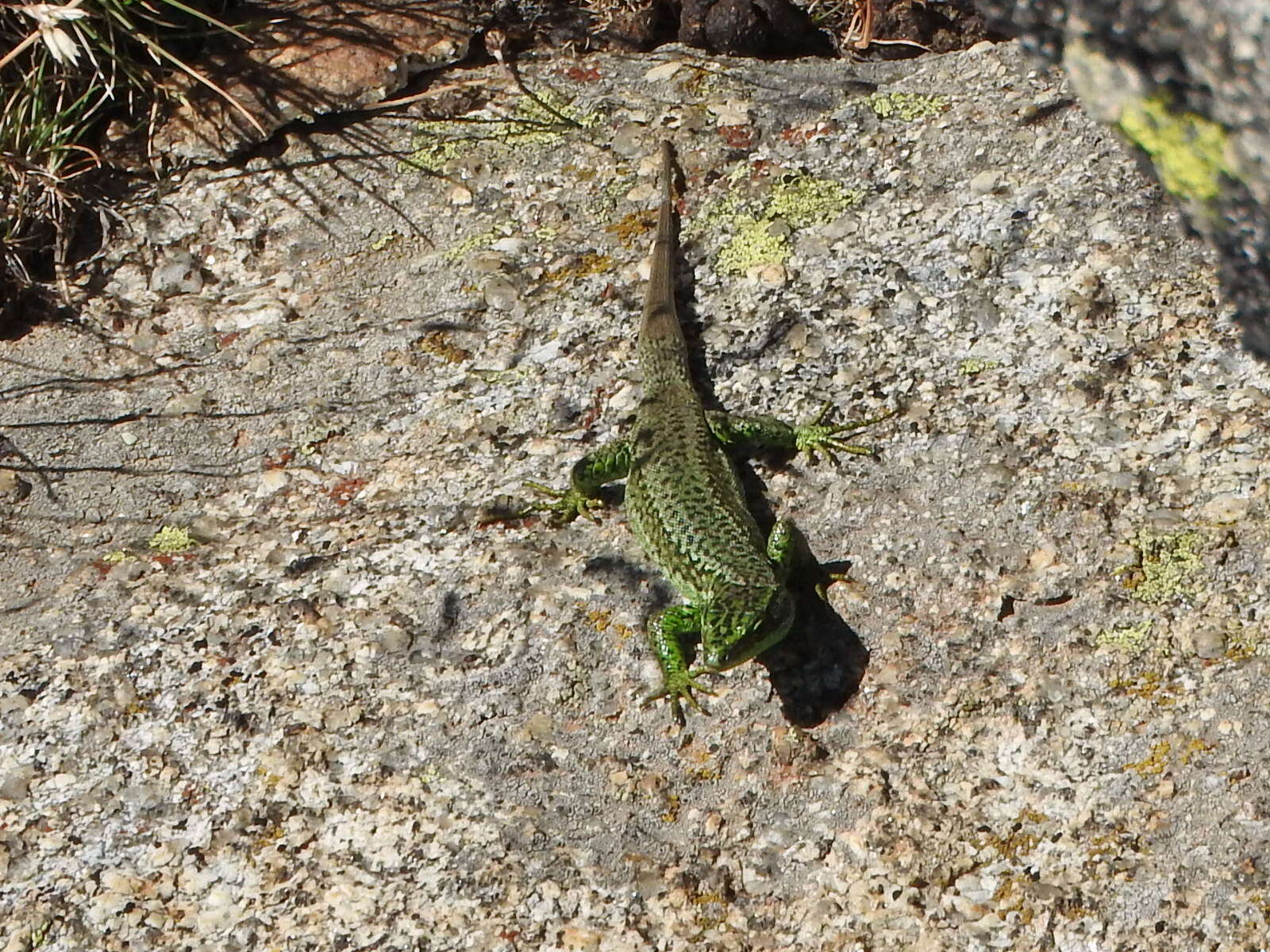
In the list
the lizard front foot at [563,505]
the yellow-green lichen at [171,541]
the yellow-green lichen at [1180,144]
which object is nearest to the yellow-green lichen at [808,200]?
the lizard front foot at [563,505]

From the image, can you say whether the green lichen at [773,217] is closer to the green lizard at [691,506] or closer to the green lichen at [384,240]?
the green lizard at [691,506]

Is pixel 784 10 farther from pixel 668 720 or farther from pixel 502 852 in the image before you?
pixel 502 852

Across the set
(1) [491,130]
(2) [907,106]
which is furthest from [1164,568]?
(1) [491,130]

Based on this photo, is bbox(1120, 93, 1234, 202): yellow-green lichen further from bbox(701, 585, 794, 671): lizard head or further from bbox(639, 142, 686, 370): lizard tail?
bbox(639, 142, 686, 370): lizard tail

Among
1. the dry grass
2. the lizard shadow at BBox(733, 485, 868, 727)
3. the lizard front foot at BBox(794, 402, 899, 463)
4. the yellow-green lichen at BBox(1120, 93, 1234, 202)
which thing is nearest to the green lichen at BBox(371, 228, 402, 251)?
the dry grass

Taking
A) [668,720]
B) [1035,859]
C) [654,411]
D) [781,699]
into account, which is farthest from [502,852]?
[654,411]

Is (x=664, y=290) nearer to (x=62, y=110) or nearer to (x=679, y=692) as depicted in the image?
(x=679, y=692)
